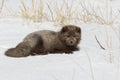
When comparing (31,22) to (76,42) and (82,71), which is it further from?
(82,71)

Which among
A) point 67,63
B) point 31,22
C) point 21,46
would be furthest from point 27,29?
point 67,63

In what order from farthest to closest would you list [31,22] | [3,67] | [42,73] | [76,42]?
1. [31,22]
2. [76,42]
3. [3,67]
4. [42,73]

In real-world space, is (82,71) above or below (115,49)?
above

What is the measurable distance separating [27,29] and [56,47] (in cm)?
145

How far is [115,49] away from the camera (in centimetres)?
586

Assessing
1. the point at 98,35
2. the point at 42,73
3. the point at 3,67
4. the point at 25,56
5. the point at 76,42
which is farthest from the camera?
the point at 98,35

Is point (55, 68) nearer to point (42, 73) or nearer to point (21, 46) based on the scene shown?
point (42, 73)

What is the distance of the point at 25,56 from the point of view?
5.52 meters

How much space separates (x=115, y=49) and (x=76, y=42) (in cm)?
53

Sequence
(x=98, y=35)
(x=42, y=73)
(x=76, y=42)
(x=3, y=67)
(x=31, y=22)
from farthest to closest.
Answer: (x=31, y=22)
(x=98, y=35)
(x=76, y=42)
(x=3, y=67)
(x=42, y=73)

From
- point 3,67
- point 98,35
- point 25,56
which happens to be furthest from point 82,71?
point 98,35

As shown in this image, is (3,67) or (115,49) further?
(115,49)

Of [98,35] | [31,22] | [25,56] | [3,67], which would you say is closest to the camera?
[3,67]

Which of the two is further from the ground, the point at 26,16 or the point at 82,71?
the point at 82,71
